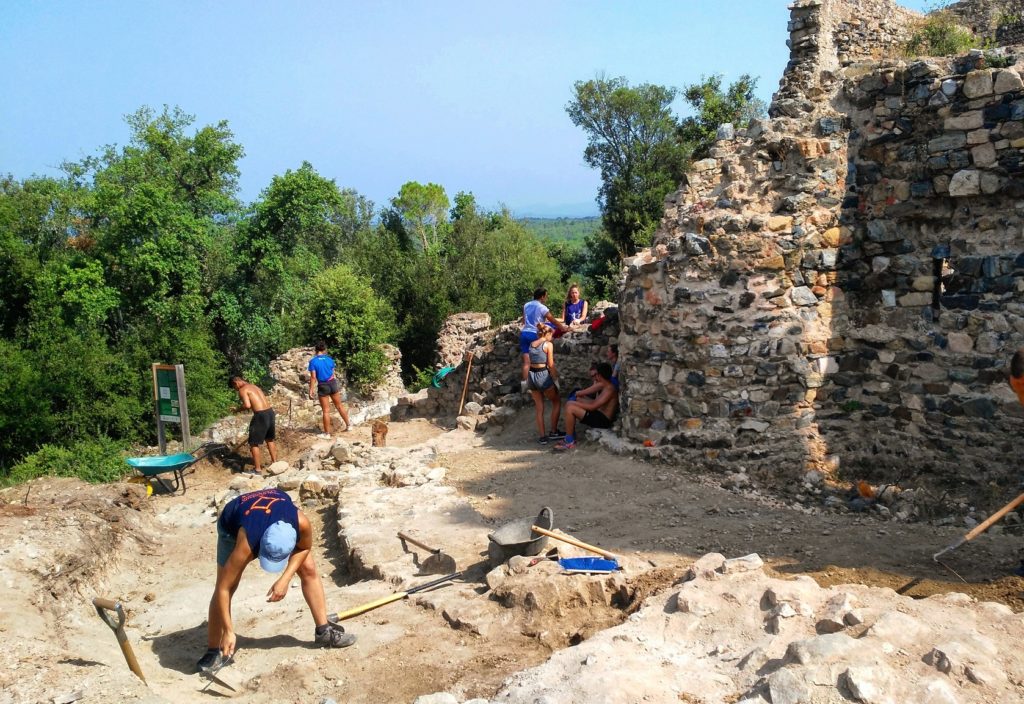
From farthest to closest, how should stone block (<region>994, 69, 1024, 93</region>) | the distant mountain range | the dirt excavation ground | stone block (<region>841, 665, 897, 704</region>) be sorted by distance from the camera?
the distant mountain range, stone block (<region>994, 69, 1024, 93</region>), the dirt excavation ground, stone block (<region>841, 665, 897, 704</region>)

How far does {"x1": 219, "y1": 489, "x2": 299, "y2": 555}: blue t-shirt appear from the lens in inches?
196

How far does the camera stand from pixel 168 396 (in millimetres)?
11766

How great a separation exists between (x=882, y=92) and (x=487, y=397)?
7.03 m

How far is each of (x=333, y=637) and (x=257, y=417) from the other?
5.62m

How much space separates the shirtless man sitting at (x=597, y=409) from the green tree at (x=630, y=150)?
16532mm

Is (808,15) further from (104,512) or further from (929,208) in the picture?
(104,512)

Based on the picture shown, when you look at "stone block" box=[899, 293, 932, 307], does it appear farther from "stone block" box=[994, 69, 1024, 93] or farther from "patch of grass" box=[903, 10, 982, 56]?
"patch of grass" box=[903, 10, 982, 56]

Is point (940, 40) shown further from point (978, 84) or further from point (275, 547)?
point (275, 547)

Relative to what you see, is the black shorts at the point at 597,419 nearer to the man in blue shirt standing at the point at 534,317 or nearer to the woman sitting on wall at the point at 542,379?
the woman sitting on wall at the point at 542,379

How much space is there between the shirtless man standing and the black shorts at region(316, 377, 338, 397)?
7.06 ft

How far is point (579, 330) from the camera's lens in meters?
11.0

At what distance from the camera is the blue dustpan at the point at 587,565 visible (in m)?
5.49

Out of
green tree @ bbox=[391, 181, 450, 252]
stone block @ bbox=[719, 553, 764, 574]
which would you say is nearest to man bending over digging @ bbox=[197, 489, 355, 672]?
stone block @ bbox=[719, 553, 764, 574]

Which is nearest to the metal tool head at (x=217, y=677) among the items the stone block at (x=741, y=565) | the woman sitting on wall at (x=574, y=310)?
the stone block at (x=741, y=565)
